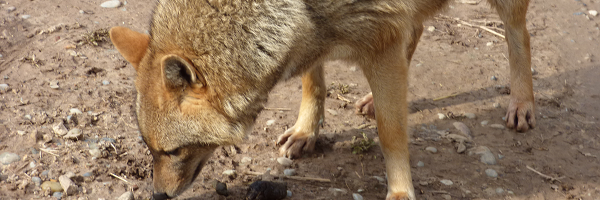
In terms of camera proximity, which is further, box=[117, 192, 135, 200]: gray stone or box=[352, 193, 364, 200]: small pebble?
box=[352, 193, 364, 200]: small pebble

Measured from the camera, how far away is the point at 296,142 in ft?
14.6

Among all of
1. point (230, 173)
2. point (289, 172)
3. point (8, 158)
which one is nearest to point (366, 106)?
point (289, 172)

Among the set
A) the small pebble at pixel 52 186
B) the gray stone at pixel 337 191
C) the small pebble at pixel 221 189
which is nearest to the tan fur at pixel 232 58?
the small pebble at pixel 221 189

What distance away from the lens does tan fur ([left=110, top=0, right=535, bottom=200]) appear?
2.96 metres

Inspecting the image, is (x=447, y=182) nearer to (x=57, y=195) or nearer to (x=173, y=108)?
(x=173, y=108)

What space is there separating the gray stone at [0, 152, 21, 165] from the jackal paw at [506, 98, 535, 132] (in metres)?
4.39

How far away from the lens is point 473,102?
18.0ft

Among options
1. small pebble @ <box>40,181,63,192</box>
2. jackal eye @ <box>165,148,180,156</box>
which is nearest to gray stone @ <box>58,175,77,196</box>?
small pebble @ <box>40,181,63,192</box>

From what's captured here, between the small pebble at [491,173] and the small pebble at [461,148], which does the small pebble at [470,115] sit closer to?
the small pebble at [461,148]

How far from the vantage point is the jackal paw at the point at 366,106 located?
505cm

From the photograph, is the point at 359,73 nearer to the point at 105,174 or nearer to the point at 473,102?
the point at 473,102

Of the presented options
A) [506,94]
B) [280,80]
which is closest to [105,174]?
[280,80]

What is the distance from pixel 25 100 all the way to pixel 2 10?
181 centimetres

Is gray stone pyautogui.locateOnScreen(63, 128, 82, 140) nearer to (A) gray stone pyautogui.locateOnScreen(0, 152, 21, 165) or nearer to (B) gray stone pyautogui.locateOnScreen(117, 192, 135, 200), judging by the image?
(A) gray stone pyautogui.locateOnScreen(0, 152, 21, 165)
